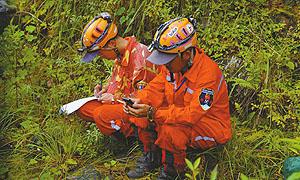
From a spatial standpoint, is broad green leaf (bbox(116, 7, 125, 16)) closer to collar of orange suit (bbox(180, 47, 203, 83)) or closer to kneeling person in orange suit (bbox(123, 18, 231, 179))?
kneeling person in orange suit (bbox(123, 18, 231, 179))

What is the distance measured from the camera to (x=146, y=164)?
4.24 m

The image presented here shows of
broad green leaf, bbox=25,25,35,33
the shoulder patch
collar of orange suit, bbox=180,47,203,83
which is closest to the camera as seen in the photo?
the shoulder patch

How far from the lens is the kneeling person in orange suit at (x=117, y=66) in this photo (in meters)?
4.29

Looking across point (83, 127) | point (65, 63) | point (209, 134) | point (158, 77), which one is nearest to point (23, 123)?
point (83, 127)

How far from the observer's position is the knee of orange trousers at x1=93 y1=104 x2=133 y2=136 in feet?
14.0

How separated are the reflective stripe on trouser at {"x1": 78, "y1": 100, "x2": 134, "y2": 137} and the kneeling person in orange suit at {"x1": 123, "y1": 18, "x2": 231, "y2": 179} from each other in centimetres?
40

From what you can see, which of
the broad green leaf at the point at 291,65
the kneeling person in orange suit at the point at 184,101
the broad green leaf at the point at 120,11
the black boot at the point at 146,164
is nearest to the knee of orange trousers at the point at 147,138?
the black boot at the point at 146,164

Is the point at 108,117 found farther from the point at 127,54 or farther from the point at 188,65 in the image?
the point at 188,65

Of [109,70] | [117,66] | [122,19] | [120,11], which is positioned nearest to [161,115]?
[117,66]

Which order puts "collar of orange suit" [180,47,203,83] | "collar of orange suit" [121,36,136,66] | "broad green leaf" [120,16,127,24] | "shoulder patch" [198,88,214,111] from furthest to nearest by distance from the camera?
"broad green leaf" [120,16,127,24] → "collar of orange suit" [121,36,136,66] → "collar of orange suit" [180,47,203,83] → "shoulder patch" [198,88,214,111]

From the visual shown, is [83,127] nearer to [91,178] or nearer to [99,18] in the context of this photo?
[91,178]

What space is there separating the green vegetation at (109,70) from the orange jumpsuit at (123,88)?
295mm

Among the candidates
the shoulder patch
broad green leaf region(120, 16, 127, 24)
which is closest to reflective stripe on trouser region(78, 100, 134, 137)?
the shoulder patch

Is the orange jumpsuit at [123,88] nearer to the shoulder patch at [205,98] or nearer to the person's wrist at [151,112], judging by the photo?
the person's wrist at [151,112]
